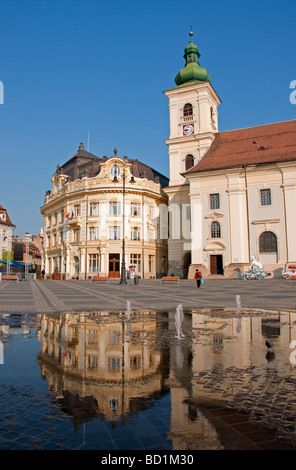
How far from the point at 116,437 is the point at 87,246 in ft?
159

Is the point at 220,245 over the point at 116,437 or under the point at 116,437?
over

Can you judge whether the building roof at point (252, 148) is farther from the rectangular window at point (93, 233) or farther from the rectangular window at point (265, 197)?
the rectangular window at point (93, 233)

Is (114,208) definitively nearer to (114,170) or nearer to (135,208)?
(135,208)

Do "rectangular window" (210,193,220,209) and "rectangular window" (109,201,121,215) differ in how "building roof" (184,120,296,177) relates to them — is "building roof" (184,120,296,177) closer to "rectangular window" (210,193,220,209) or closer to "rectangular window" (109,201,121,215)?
"rectangular window" (210,193,220,209)

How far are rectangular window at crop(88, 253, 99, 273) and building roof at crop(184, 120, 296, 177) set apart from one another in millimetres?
17274

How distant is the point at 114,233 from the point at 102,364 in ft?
148

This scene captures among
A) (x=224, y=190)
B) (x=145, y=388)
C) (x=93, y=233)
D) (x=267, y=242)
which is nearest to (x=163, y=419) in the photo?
(x=145, y=388)

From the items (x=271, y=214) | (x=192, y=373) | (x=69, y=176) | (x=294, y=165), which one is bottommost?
(x=192, y=373)

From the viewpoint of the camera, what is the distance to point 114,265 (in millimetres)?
49562

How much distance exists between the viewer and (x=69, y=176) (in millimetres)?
58031

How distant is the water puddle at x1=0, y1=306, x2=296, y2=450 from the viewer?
293cm

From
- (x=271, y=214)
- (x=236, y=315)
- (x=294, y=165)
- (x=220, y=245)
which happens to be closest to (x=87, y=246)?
(x=220, y=245)

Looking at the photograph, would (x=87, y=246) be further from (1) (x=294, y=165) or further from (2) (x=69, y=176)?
(1) (x=294, y=165)
